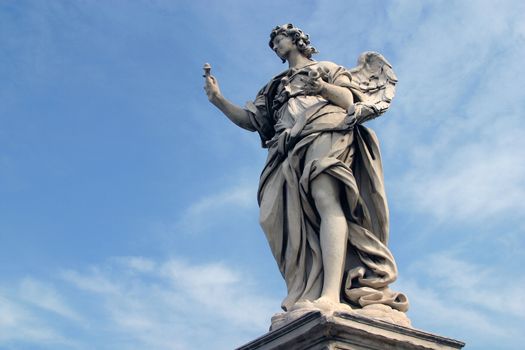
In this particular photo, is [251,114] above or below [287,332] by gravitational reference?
above

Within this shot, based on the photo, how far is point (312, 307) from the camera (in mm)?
7305

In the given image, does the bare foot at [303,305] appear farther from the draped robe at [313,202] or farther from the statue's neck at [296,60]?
the statue's neck at [296,60]

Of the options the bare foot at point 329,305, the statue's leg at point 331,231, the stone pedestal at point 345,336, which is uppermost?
the statue's leg at point 331,231

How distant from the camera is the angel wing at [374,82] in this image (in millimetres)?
8786

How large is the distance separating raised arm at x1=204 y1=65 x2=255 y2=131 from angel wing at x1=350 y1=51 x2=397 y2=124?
127cm

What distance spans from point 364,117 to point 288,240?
143 cm

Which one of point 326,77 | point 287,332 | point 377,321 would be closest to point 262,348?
point 287,332

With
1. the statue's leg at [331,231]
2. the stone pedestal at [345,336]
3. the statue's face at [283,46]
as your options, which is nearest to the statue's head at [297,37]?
the statue's face at [283,46]

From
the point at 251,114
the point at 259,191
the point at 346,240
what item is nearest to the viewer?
the point at 346,240

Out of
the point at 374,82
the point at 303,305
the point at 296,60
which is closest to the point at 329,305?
the point at 303,305

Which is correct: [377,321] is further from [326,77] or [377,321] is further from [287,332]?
[326,77]

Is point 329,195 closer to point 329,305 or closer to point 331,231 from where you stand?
point 331,231

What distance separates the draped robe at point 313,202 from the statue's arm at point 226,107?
2.33ft

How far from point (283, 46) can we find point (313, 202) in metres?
2.19
